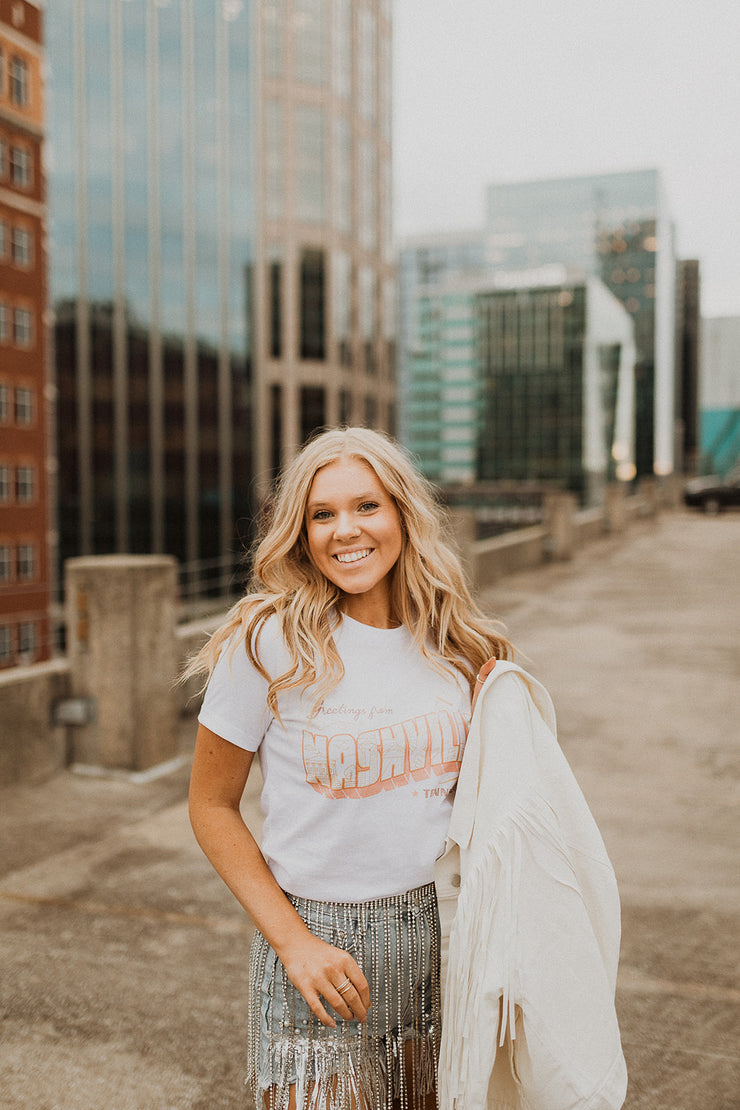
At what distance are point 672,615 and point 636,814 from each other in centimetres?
737

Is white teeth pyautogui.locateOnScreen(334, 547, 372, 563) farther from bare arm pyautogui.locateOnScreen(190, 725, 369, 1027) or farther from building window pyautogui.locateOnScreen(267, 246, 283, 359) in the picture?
building window pyautogui.locateOnScreen(267, 246, 283, 359)

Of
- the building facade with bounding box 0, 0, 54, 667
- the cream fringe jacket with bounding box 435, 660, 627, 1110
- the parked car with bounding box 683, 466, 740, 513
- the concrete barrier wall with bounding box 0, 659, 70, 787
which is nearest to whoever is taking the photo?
the cream fringe jacket with bounding box 435, 660, 627, 1110

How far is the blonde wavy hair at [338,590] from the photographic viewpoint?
6.06 ft

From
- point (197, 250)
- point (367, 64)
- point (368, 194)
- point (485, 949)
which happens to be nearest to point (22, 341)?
point (197, 250)

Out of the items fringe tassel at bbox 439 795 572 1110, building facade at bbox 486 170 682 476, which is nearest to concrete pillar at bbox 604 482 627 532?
fringe tassel at bbox 439 795 572 1110

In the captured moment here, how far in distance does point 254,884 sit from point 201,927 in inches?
95.3

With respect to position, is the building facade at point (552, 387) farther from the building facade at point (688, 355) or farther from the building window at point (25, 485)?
the building facade at point (688, 355)

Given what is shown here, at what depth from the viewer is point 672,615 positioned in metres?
12.3

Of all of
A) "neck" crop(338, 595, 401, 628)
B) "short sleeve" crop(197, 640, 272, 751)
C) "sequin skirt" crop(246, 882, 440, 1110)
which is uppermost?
"neck" crop(338, 595, 401, 628)

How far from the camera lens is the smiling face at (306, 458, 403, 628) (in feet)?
6.22

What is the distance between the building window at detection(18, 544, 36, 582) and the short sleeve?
54060 mm

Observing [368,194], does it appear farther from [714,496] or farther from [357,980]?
[357,980]

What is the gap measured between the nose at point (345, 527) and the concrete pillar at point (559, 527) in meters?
17.7

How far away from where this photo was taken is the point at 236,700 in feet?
5.95
